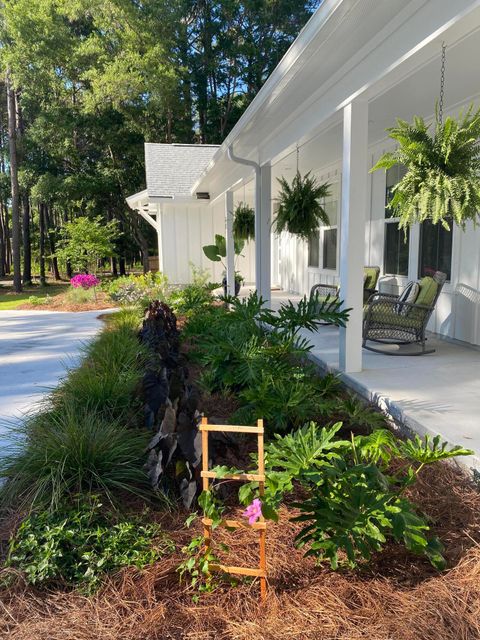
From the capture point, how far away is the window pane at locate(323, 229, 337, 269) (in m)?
8.71

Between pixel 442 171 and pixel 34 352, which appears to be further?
pixel 34 352

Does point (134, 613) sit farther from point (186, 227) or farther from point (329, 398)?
point (186, 227)

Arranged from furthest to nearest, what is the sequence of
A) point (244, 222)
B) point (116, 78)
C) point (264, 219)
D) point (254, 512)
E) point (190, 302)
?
point (116, 78) < point (244, 222) < point (190, 302) < point (264, 219) < point (254, 512)

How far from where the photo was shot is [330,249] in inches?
351

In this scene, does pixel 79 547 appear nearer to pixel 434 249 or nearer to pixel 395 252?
pixel 434 249

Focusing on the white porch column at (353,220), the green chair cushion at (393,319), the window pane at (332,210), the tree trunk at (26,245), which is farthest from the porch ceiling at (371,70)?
the tree trunk at (26,245)

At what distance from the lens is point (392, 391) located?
3658 mm

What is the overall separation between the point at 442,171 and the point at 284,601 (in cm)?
266

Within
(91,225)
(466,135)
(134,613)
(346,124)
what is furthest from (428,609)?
(91,225)

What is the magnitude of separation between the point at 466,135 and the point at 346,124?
137 cm

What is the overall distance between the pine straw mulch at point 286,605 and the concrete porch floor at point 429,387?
897mm

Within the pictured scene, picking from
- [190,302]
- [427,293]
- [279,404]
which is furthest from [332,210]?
[279,404]

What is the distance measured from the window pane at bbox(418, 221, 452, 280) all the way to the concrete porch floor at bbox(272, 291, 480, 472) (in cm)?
100

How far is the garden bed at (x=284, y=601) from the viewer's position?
1.57 meters
